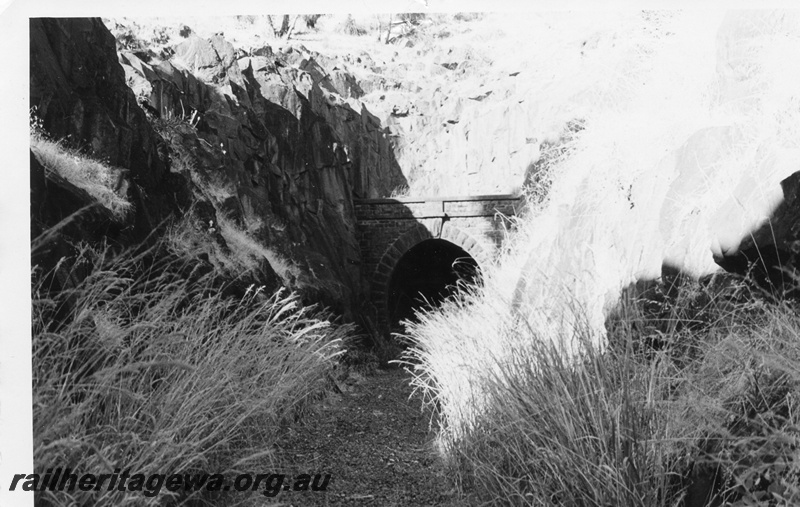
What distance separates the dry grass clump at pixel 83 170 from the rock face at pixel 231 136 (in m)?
0.10

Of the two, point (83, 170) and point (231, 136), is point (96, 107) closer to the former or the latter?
point (83, 170)

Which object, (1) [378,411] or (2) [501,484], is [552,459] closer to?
(2) [501,484]

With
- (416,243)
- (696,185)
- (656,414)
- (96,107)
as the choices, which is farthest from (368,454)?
(416,243)

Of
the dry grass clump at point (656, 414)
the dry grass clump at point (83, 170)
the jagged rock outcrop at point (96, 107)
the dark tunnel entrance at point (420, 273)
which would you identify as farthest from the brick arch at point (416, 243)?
the dry grass clump at point (656, 414)

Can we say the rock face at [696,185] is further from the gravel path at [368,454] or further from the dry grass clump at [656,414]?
the gravel path at [368,454]

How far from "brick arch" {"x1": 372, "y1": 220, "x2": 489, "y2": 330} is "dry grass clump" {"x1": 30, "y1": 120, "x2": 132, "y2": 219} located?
23.4ft

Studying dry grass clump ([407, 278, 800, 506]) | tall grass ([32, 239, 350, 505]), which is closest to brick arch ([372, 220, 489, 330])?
tall grass ([32, 239, 350, 505])

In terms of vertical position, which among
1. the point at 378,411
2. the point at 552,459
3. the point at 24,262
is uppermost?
the point at 24,262

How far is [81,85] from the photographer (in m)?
4.33

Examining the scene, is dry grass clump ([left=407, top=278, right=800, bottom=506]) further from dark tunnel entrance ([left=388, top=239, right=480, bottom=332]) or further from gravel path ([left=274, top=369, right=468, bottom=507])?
dark tunnel entrance ([left=388, top=239, right=480, bottom=332])

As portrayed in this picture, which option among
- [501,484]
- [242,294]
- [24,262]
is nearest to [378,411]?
[242,294]

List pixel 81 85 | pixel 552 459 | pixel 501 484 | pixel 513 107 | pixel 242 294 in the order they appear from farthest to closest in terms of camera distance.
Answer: pixel 513 107 → pixel 242 294 → pixel 81 85 → pixel 501 484 → pixel 552 459

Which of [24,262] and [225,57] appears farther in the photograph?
[225,57]

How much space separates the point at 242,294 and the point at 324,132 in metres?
3.41
